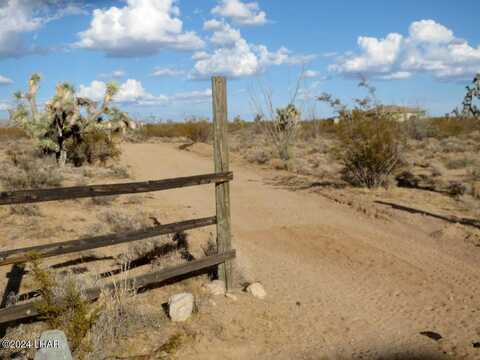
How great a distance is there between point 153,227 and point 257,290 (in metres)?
1.59

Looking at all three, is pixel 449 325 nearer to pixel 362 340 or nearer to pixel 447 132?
pixel 362 340

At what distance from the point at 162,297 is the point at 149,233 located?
1013 mm

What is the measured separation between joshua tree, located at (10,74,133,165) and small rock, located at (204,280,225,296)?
1290 centimetres

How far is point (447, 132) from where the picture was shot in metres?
30.8

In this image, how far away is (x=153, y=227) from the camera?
5.25 meters

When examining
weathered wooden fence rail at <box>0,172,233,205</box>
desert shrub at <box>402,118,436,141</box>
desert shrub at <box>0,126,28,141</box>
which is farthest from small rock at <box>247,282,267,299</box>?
desert shrub at <box>0,126,28,141</box>

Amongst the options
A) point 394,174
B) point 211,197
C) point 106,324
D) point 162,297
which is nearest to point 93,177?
point 211,197

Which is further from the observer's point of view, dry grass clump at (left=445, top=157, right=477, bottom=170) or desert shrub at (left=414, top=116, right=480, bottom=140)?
desert shrub at (left=414, top=116, right=480, bottom=140)

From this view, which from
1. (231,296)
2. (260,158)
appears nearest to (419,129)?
(260,158)

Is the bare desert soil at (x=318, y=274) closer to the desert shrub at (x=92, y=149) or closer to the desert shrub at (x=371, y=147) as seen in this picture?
the desert shrub at (x=371, y=147)

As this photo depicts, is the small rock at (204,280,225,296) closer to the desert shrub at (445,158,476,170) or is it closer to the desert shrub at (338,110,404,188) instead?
the desert shrub at (338,110,404,188)

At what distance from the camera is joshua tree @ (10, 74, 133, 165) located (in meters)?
17.2

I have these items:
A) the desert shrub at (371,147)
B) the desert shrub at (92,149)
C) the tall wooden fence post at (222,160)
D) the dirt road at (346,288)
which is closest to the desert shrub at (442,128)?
the desert shrub at (371,147)

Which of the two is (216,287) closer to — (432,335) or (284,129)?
(432,335)
